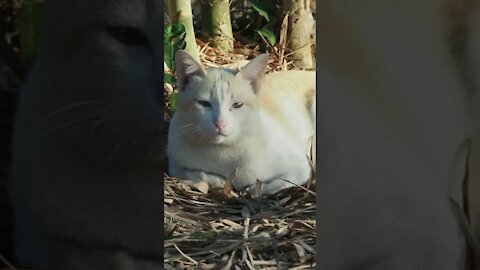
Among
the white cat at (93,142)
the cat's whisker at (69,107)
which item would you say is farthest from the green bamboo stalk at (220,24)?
the cat's whisker at (69,107)

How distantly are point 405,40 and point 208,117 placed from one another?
0.37 metres

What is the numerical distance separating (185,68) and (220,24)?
0.11 m

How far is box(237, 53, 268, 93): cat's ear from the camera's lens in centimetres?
122

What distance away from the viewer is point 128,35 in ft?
3.81

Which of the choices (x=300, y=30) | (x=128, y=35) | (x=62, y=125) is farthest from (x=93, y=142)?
(x=300, y=30)

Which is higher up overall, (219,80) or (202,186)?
(219,80)

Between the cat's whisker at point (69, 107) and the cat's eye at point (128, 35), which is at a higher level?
the cat's eye at point (128, 35)

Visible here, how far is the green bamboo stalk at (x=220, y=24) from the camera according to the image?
1.24 metres

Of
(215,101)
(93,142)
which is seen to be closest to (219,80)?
(215,101)

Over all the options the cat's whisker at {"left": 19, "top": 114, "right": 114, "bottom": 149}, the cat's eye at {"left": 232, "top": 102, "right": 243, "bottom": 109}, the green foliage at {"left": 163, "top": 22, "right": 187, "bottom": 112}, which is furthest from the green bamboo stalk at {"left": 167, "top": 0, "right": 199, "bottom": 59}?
the cat's whisker at {"left": 19, "top": 114, "right": 114, "bottom": 149}

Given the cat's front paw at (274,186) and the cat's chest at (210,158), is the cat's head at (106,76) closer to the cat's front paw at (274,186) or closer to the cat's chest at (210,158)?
the cat's chest at (210,158)

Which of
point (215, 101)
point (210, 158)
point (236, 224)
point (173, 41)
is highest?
point (173, 41)

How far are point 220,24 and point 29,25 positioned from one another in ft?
1.11

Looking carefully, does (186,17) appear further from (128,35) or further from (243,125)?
(243,125)
